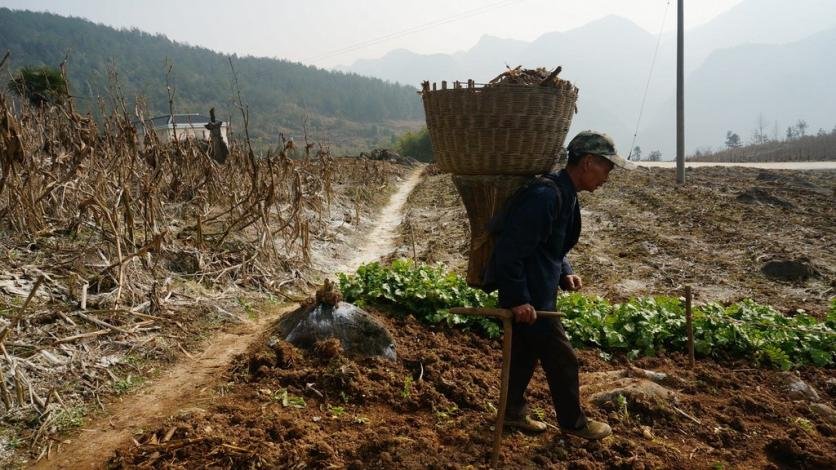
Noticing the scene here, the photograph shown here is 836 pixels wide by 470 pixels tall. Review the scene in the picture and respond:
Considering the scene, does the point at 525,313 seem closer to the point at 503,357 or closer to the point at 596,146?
the point at 503,357

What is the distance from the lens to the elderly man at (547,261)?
2734 mm

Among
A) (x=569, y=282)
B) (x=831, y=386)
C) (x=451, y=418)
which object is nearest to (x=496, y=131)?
(x=569, y=282)

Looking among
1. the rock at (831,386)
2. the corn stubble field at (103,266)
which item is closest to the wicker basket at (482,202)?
the corn stubble field at (103,266)

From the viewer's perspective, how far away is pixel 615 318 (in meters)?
4.75

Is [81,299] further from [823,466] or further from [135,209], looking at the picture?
[823,466]

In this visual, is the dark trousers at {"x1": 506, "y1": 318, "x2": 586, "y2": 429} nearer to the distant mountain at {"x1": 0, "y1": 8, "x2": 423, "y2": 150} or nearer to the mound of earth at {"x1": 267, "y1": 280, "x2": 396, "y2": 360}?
→ the mound of earth at {"x1": 267, "y1": 280, "x2": 396, "y2": 360}

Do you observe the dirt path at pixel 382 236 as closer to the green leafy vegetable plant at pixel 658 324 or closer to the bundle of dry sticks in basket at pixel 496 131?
the green leafy vegetable plant at pixel 658 324

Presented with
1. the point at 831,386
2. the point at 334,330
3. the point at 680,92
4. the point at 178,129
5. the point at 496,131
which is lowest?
the point at 831,386

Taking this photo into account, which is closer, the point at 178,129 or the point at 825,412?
the point at 825,412

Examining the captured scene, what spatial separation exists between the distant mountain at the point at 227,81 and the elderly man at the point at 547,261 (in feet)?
194

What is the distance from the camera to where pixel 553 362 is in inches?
114

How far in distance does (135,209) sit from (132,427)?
3963 millimetres

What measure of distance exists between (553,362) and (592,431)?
18.8 inches

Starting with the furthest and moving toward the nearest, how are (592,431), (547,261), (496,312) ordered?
(592,431) → (547,261) → (496,312)
